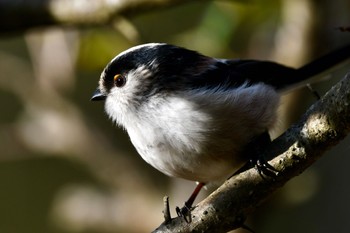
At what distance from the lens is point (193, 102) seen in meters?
2.57

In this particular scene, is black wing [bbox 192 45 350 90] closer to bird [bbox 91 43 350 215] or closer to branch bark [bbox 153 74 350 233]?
bird [bbox 91 43 350 215]

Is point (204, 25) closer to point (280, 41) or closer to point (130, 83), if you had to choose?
point (280, 41)

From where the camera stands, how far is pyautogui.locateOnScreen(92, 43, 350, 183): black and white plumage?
255 cm

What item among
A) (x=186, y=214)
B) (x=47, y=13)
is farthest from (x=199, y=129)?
(x=47, y=13)

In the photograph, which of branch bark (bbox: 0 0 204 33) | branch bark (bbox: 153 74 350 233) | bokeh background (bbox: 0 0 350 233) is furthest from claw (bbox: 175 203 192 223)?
branch bark (bbox: 0 0 204 33)

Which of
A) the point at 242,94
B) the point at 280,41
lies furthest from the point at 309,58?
the point at 242,94

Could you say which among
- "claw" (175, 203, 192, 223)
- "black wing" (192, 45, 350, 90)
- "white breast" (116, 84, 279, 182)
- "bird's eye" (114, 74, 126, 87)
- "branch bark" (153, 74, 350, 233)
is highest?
"bird's eye" (114, 74, 126, 87)

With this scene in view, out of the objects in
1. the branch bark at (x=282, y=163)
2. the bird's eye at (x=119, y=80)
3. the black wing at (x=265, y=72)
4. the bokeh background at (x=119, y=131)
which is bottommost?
the branch bark at (x=282, y=163)

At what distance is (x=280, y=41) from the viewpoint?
3838 millimetres

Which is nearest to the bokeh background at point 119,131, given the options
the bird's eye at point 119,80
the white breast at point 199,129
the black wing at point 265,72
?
the black wing at point 265,72

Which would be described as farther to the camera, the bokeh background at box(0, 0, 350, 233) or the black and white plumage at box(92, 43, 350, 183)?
the bokeh background at box(0, 0, 350, 233)

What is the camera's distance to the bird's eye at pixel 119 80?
292 cm

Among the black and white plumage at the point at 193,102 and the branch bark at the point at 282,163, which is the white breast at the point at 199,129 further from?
the branch bark at the point at 282,163

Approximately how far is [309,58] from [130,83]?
3.83ft
